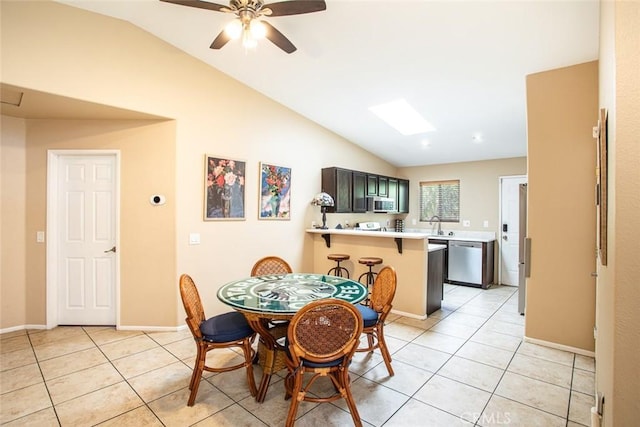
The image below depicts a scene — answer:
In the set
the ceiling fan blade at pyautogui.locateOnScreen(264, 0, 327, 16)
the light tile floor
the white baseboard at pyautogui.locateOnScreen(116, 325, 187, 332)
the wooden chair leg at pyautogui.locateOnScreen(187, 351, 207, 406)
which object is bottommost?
the light tile floor

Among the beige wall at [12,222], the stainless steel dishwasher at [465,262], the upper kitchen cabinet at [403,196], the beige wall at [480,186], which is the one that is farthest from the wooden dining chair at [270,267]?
the beige wall at [480,186]

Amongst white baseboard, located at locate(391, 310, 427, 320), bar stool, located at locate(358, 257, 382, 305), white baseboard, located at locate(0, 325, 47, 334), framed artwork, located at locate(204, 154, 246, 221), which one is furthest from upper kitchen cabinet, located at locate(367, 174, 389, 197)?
white baseboard, located at locate(0, 325, 47, 334)

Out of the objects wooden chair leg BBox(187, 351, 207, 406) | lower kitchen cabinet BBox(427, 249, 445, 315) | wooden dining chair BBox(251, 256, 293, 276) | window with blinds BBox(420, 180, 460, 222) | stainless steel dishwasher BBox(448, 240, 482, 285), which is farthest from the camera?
window with blinds BBox(420, 180, 460, 222)

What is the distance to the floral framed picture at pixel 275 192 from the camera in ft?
14.3

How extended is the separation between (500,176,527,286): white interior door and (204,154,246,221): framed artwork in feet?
15.9

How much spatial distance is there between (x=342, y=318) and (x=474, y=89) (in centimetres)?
320

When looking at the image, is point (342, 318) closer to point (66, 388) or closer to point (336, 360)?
point (336, 360)

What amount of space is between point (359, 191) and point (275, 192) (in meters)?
1.85

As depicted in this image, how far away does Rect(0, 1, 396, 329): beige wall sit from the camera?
2723 millimetres

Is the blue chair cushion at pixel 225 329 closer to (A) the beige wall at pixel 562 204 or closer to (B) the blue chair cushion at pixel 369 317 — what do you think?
(B) the blue chair cushion at pixel 369 317

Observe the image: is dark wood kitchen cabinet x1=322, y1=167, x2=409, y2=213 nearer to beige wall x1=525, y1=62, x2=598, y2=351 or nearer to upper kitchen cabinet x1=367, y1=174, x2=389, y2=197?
upper kitchen cabinet x1=367, y1=174, x2=389, y2=197

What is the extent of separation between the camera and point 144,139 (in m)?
3.48

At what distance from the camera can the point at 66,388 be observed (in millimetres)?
2332

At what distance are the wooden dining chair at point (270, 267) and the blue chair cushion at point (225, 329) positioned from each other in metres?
0.82
